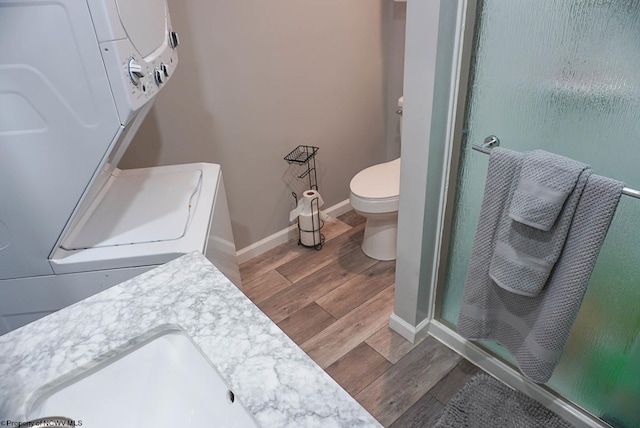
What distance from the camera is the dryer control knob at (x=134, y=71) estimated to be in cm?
105

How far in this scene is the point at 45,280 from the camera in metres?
1.31

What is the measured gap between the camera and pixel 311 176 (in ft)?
8.98

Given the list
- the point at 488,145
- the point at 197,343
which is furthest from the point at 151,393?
the point at 488,145

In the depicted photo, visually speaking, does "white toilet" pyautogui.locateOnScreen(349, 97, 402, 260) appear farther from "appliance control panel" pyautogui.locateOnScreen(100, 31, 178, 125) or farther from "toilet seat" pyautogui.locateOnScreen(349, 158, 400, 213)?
"appliance control panel" pyautogui.locateOnScreen(100, 31, 178, 125)

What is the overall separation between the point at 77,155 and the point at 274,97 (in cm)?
137

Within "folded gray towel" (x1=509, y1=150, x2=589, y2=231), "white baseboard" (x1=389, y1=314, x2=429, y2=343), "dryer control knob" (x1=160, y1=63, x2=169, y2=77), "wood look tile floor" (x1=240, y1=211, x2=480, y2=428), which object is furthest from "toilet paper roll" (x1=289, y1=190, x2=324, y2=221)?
"folded gray towel" (x1=509, y1=150, x2=589, y2=231)

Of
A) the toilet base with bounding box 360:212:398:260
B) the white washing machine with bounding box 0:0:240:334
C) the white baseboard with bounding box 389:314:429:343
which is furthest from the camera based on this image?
the toilet base with bounding box 360:212:398:260

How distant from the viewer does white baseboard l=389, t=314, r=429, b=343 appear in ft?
6.41

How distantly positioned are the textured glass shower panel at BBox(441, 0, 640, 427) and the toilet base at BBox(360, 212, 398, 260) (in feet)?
2.92

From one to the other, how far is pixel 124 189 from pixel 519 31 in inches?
57.8

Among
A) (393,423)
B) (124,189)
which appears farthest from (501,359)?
(124,189)

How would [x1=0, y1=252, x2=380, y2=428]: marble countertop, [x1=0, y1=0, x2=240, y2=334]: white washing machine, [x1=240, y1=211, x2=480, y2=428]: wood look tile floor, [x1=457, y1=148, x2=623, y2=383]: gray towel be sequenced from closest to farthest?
[x1=0, y1=252, x2=380, y2=428]: marble countertop
[x1=0, y1=0, x2=240, y2=334]: white washing machine
[x1=457, y1=148, x2=623, y2=383]: gray towel
[x1=240, y1=211, x2=480, y2=428]: wood look tile floor

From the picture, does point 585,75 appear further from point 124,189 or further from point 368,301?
point 124,189

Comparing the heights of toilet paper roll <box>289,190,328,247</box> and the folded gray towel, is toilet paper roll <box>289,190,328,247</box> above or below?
below
